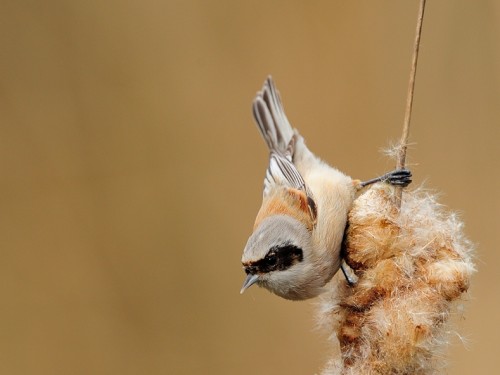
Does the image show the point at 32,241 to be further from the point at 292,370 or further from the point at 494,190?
the point at 494,190

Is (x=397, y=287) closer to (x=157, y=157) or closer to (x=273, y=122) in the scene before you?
(x=273, y=122)

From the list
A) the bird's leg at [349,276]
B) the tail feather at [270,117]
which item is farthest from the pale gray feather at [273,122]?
the bird's leg at [349,276]

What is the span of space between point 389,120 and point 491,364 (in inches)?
45.0

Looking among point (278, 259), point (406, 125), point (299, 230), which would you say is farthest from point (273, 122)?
point (406, 125)

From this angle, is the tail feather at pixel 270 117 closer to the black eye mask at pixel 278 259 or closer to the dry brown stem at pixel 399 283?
the black eye mask at pixel 278 259

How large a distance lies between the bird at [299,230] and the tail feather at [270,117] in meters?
0.27

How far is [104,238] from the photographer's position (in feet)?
10.8

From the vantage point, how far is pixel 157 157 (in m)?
3.31

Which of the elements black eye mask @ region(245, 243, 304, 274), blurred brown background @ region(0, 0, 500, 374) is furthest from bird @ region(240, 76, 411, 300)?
blurred brown background @ region(0, 0, 500, 374)

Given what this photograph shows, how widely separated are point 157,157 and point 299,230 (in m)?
1.29

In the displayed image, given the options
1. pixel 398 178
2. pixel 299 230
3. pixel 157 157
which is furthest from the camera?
pixel 157 157

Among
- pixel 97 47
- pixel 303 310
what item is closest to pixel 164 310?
pixel 303 310

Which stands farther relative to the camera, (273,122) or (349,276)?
(273,122)

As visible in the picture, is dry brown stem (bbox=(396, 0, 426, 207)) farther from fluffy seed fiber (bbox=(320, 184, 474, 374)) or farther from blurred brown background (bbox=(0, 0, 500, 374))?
blurred brown background (bbox=(0, 0, 500, 374))
